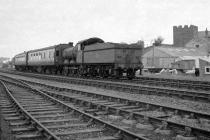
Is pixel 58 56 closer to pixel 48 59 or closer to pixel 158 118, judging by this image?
pixel 48 59

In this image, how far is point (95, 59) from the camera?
2264 centimetres

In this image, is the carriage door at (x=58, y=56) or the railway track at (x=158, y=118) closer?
the railway track at (x=158, y=118)

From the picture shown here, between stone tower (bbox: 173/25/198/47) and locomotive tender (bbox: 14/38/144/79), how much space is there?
79.1 m

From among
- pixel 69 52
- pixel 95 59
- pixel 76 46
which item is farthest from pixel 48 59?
pixel 95 59

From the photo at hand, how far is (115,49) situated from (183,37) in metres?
88.7

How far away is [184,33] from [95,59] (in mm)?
88555

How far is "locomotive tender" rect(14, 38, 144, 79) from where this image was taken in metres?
20.9

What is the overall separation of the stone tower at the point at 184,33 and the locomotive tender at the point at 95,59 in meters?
79.1

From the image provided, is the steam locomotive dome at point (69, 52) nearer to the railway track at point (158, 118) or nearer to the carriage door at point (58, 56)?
the carriage door at point (58, 56)

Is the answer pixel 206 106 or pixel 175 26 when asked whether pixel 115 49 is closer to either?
pixel 206 106

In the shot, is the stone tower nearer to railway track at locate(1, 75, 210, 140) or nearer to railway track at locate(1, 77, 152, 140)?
railway track at locate(1, 75, 210, 140)

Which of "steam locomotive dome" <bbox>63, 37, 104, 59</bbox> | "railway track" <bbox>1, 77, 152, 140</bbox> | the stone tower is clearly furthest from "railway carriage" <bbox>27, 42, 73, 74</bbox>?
the stone tower

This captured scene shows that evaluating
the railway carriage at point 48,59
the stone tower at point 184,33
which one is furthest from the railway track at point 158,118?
the stone tower at point 184,33

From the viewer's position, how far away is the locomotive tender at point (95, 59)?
20.9 meters
